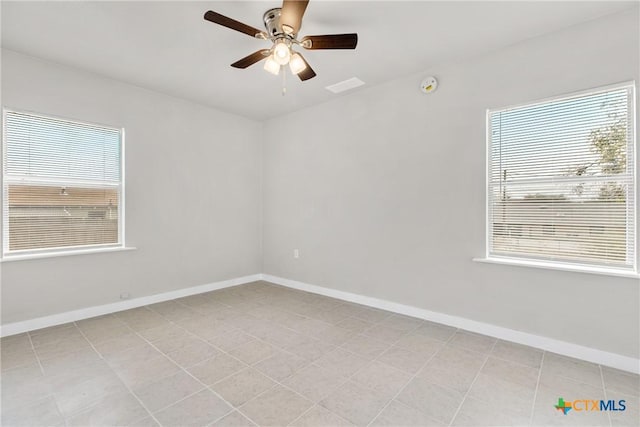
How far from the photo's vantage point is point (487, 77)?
112 inches

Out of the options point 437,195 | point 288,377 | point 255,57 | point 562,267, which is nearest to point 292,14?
point 255,57

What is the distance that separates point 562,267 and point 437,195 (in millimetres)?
1220

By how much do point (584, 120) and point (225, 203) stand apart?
4.28 metres

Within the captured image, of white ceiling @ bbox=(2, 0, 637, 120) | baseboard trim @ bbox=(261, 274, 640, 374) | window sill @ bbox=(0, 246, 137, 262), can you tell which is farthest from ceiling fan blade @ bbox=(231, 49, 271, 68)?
baseboard trim @ bbox=(261, 274, 640, 374)

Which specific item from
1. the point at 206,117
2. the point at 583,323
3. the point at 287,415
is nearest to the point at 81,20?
the point at 206,117

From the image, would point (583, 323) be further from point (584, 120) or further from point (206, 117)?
point (206, 117)

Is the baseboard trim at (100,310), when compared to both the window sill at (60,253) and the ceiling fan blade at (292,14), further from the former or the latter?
the ceiling fan blade at (292,14)

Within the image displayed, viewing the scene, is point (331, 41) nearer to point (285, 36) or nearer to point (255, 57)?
point (285, 36)

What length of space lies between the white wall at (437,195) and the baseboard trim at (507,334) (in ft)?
0.17

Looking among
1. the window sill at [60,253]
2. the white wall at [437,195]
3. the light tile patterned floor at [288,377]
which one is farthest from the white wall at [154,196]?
the white wall at [437,195]

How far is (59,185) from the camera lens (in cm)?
313

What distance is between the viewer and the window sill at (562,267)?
2.23m

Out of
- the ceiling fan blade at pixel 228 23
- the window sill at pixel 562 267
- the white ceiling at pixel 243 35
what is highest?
the white ceiling at pixel 243 35

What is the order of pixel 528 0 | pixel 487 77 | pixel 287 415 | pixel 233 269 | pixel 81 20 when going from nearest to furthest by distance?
pixel 287 415 < pixel 528 0 < pixel 81 20 < pixel 487 77 < pixel 233 269
